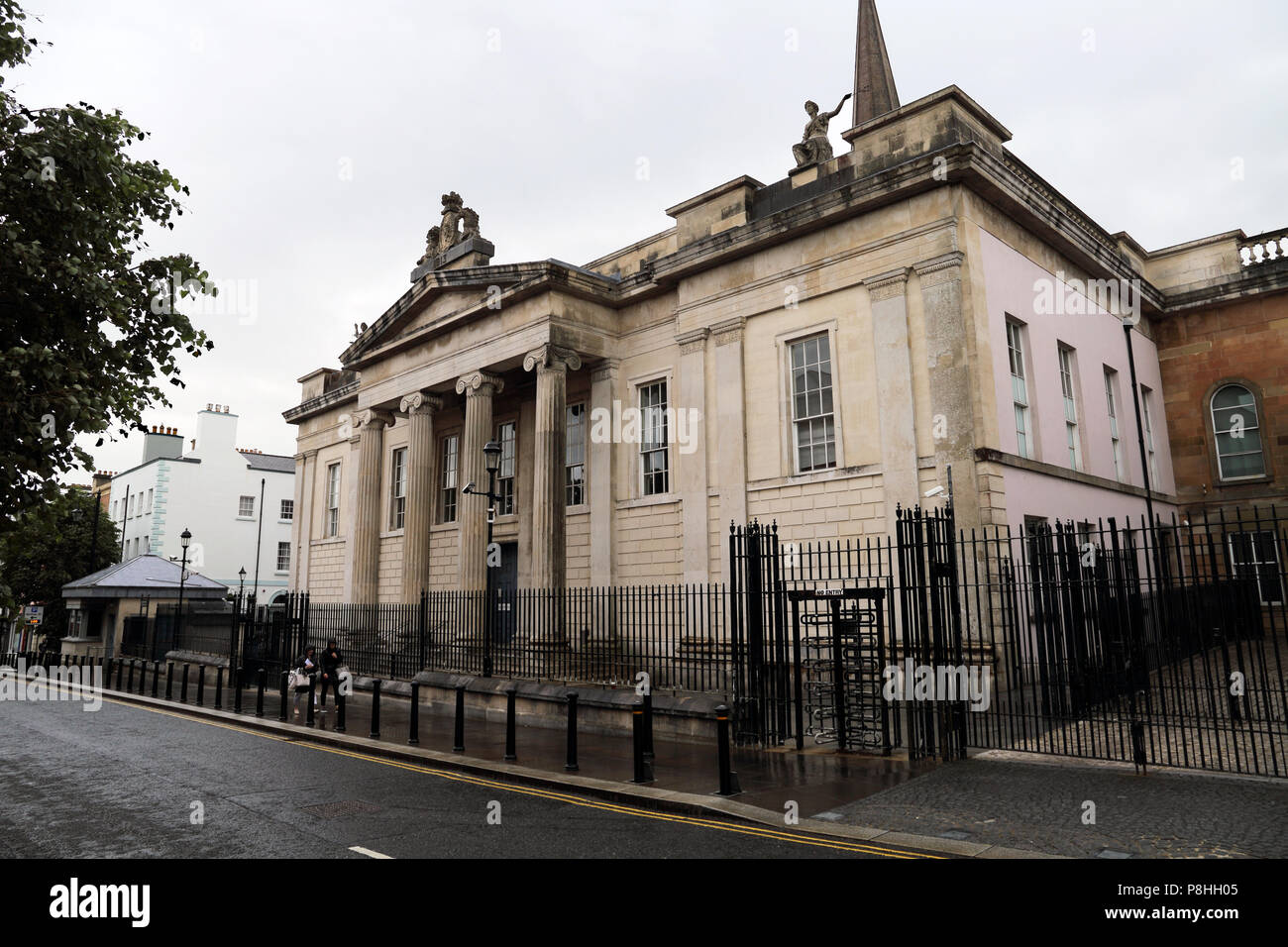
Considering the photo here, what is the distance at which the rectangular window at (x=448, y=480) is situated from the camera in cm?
2536

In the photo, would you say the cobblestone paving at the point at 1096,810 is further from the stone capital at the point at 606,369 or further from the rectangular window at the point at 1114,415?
the stone capital at the point at 606,369

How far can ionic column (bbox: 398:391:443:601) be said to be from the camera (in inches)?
866

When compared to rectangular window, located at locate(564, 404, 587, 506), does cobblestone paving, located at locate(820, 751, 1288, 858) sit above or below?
below

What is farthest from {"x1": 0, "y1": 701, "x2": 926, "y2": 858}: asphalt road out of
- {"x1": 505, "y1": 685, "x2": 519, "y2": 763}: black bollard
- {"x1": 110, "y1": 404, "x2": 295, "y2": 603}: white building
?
{"x1": 110, "y1": 404, "x2": 295, "y2": 603}: white building

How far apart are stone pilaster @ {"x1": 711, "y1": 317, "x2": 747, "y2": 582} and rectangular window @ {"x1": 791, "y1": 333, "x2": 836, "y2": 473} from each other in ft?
3.97

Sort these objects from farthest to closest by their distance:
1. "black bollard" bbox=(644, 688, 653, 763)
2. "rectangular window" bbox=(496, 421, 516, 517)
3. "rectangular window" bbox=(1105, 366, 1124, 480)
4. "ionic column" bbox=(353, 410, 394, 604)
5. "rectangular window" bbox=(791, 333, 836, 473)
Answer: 1. "ionic column" bbox=(353, 410, 394, 604)
2. "rectangular window" bbox=(496, 421, 516, 517)
3. "rectangular window" bbox=(1105, 366, 1124, 480)
4. "rectangular window" bbox=(791, 333, 836, 473)
5. "black bollard" bbox=(644, 688, 653, 763)

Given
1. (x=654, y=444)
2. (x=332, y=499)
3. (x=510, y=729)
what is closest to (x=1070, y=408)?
(x=654, y=444)

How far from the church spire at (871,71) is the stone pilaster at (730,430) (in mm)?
14791

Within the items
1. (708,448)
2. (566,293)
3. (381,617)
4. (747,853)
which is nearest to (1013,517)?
(708,448)

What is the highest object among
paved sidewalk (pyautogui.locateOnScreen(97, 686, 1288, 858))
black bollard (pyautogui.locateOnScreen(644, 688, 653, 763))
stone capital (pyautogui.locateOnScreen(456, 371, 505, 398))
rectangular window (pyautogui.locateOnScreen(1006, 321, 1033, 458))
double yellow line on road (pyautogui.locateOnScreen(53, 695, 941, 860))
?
stone capital (pyautogui.locateOnScreen(456, 371, 505, 398))

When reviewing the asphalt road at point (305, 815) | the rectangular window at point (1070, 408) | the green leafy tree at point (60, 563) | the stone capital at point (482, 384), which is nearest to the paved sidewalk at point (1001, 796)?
the asphalt road at point (305, 815)

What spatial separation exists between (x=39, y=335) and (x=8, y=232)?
49.2 inches

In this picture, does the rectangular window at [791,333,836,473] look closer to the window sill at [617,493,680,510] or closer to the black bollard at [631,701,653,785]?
the window sill at [617,493,680,510]

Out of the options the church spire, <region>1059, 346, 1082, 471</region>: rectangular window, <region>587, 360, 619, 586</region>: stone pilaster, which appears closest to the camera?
<region>1059, 346, 1082, 471</region>: rectangular window
